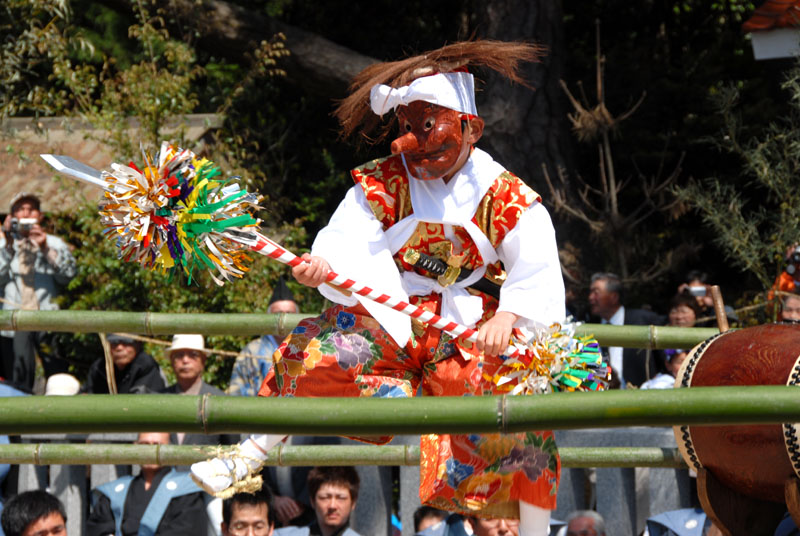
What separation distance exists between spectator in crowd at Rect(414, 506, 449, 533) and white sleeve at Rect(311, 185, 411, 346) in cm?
142

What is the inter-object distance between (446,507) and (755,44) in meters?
5.43

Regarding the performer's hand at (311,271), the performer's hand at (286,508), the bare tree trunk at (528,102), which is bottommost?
the performer's hand at (286,508)

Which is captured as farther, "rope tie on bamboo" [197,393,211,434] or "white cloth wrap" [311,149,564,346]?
"white cloth wrap" [311,149,564,346]

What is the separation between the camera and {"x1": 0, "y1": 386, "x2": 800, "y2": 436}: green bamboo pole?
7.55ft

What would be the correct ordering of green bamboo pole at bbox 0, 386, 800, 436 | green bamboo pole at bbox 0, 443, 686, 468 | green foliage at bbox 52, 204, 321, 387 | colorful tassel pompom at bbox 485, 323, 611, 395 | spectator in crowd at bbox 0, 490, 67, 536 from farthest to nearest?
green foliage at bbox 52, 204, 321, 387, spectator in crowd at bbox 0, 490, 67, 536, green bamboo pole at bbox 0, 443, 686, 468, colorful tassel pompom at bbox 485, 323, 611, 395, green bamboo pole at bbox 0, 386, 800, 436

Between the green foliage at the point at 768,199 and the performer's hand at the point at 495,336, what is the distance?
391 centimetres

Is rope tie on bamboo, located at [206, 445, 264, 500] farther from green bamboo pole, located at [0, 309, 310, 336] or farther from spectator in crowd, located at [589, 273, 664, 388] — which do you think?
spectator in crowd, located at [589, 273, 664, 388]

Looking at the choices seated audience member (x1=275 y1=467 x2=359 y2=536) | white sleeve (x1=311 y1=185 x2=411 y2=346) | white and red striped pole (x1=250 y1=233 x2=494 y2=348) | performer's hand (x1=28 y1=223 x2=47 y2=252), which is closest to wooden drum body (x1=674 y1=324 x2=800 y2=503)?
white and red striped pole (x1=250 y1=233 x2=494 y2=348)

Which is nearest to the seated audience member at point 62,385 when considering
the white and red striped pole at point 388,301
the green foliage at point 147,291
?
the green foliage at point 147,291

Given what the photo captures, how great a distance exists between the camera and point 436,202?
3229mm

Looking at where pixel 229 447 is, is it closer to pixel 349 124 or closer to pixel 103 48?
pixel 349 124

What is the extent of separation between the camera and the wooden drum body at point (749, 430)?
117 inches

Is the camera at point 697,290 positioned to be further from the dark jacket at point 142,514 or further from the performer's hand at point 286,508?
the dark jacket at point 142,514

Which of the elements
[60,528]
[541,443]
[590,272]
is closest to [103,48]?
[590,272]
